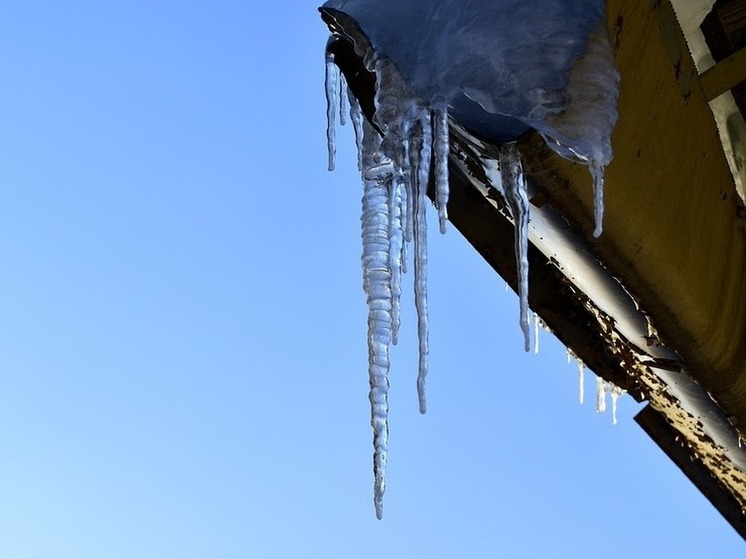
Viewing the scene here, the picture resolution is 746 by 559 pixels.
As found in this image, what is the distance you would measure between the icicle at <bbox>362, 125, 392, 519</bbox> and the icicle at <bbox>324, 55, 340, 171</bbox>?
99 mm

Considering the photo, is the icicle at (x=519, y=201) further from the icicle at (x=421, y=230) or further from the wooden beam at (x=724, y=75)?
the wooden beam at (x=724, y=75)

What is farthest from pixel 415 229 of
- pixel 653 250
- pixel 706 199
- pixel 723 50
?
pixel 723 50

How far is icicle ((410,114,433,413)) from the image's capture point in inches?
63.4

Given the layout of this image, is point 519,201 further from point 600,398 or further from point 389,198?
point 600,398

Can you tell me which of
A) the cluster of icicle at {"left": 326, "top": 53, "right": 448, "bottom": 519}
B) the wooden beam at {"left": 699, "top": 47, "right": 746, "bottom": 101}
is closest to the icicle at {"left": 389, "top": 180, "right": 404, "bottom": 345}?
the cluster of icicle at {"left": 326, "top": 53, "right": 448, "bottom": 519}

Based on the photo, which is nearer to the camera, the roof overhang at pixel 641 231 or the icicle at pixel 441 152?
the icicle at pixel 441 152

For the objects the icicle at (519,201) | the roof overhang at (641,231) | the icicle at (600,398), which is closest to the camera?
the icicle at (519,201)

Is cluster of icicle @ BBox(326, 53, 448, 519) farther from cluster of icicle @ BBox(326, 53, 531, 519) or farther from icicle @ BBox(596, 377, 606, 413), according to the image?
icicle @ BBox(596, 377, 606, 413)

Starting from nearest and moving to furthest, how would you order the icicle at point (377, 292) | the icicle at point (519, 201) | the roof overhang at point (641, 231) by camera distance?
the icicle at point (519, 201) → the roof overhang at point (641, 231) → the icicle at point (377, 292)

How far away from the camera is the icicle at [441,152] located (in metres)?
1.51

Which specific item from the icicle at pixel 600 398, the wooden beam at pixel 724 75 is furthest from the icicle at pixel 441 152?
the icicle at pixel 600 398

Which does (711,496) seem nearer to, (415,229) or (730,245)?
(730,245)

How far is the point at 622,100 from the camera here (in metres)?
1.74

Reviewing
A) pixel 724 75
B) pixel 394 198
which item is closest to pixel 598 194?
pixel 394 198
